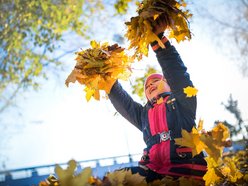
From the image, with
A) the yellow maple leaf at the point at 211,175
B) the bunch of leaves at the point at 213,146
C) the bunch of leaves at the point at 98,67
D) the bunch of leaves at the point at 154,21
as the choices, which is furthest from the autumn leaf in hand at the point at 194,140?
the bunch of leaves at the point at 98,67

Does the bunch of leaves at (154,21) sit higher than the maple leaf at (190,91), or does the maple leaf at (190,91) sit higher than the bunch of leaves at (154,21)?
the bunch of leaves at (154,21)

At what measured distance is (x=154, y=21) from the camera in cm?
146

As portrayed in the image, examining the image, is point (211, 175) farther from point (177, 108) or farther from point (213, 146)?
point (177, 108)

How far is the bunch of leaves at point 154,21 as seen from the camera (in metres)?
1.43

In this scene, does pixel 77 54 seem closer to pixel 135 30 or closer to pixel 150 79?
pixel 135 30

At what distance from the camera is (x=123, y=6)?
14.8ft

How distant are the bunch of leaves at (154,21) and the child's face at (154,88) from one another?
424mm

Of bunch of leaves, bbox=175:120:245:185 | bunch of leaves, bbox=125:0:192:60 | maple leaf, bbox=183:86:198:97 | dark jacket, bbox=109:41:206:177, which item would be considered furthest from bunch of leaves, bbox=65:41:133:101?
bunch of leaves, bbox=175:120:245:185

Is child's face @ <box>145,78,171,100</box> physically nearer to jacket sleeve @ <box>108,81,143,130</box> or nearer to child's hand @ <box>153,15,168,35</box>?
jacket sleeve @ <box>108,81,143,130</box>

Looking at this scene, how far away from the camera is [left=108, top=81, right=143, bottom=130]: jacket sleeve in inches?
81.9

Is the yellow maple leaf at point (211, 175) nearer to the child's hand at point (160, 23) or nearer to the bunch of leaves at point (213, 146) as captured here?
the bunch of leaves at point (213, 146)

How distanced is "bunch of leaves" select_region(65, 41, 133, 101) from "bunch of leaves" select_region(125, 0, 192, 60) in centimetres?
17

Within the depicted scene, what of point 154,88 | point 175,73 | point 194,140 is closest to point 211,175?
point 194,140

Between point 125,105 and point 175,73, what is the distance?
2.36 feet
